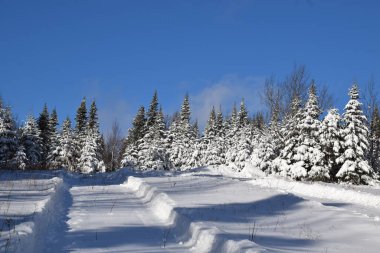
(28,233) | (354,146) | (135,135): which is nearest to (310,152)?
(354,146)

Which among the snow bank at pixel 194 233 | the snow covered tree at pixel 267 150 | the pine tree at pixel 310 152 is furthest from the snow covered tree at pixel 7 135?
the snow bank at pixel 194 233

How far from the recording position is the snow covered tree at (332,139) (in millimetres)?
34469

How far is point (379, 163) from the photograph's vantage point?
1928 inches

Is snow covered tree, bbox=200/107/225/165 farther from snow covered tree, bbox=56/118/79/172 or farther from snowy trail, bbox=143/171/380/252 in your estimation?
snowy trail, bbox=143/171/380/252

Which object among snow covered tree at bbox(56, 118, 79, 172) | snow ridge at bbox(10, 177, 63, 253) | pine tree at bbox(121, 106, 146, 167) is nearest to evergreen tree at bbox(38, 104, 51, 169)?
snow covered tree at bbox(56, 118, 79, 172)

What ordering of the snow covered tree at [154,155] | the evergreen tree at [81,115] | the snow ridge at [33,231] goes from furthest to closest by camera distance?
the evergreen tree at [81,115]
the snow covered tree at [154,155]
the snow ridge at [33,231]

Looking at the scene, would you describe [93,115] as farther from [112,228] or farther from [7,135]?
[112,228]

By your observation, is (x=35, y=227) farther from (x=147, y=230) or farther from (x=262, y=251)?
(x=262, y=251)

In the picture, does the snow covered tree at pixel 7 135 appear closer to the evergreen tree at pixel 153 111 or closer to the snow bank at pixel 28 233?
the evergreen tree at pixel 153 111

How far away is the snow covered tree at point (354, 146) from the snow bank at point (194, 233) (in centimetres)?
2348

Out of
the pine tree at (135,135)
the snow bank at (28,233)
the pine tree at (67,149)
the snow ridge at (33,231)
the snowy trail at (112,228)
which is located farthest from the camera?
the pine tree at (135,135)

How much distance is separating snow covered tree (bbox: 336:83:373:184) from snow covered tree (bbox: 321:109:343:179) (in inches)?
27.6

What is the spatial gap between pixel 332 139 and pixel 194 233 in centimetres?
2904

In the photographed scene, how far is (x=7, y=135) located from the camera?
47250 millimetres
